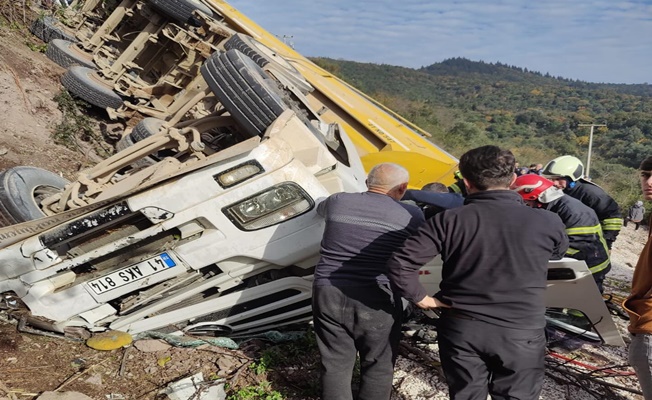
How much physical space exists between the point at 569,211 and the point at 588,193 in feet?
3.43

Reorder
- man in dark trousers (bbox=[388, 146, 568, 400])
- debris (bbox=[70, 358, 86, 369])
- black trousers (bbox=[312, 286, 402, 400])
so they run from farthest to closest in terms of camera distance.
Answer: debris (bbox=[70, 358, 86, 369])
black trousers (bbox=[312, 286, 402, 400])
man in dark trousers (bbox=[388, 146, 568, 400])

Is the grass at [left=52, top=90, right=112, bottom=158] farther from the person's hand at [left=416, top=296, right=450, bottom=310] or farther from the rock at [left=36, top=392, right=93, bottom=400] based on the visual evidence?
the person's hand at [left=416, top=296, right=450, bottom=310]

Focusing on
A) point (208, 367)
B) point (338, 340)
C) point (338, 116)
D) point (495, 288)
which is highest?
point (338, 116)

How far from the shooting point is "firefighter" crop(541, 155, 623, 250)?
4371mm

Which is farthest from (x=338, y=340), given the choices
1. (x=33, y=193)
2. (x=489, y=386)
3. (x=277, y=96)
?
(x=33, y=193)

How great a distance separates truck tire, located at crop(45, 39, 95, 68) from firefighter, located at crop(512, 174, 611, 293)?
20.0 feet

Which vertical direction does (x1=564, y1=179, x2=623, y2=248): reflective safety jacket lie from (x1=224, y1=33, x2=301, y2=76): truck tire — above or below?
below

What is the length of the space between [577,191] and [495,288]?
2952 millimetres

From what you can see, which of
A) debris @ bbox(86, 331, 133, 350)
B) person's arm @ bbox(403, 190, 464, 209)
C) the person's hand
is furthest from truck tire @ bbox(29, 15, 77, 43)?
the person's hand

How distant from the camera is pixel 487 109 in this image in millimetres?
70125

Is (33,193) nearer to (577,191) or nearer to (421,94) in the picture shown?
(577,191)

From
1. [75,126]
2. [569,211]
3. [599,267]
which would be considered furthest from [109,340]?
[75,126]

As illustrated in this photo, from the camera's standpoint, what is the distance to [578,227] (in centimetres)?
356

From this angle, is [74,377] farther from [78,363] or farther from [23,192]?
[23,192]
